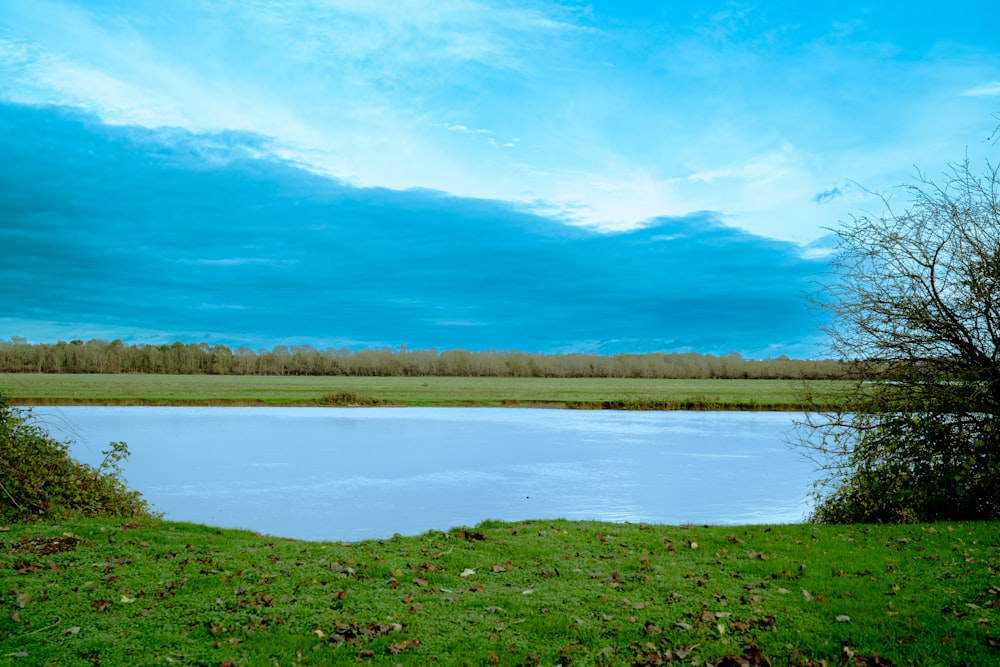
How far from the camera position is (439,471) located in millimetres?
22359

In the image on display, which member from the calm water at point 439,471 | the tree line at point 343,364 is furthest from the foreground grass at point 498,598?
the tree line at point 343,364

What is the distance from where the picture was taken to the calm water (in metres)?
15.9

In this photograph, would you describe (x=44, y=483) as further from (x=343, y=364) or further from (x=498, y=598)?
(x=343, y=364)

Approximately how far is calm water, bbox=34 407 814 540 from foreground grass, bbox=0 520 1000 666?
3947 millimetres

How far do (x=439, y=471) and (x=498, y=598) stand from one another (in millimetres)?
14270

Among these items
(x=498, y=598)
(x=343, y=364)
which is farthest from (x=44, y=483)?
(x=343, y=364)

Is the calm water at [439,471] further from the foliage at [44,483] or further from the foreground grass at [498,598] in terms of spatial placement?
the foreground grass at [498,598]

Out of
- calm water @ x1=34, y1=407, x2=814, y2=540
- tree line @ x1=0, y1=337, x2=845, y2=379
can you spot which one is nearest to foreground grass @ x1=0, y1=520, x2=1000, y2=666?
calm water @ x1=34, y1=407, x2=814, y2=540

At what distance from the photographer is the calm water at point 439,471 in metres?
15.9

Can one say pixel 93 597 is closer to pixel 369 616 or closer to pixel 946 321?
pixel 369 616

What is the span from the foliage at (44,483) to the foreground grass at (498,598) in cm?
152

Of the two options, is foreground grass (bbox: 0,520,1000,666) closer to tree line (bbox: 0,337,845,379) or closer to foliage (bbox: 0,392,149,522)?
foliage (bbox: 0,392,149,522)

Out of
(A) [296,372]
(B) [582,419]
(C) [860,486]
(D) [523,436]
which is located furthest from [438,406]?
(A) [296,372]

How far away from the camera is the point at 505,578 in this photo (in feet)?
29.8
